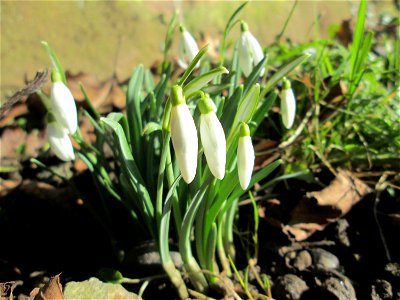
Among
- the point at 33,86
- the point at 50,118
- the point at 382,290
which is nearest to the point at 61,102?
the point at 50,118

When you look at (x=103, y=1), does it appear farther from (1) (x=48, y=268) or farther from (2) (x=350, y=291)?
(2) (x=350, y=291)

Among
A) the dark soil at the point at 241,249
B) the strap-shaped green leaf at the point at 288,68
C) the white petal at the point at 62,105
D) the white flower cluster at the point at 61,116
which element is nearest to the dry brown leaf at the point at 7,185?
the dark soil at the point at 241,249

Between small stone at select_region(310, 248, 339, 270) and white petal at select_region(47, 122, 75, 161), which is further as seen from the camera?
small stone at select_region(310, 248, 339, 270)

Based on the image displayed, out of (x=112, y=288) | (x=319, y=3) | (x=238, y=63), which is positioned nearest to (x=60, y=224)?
(x=112, y=288)

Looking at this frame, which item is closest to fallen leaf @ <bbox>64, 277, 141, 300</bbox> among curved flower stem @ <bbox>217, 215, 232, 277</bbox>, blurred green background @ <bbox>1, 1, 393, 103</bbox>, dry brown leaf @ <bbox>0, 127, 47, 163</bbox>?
curved flower stem @ <bbox>217, 215, 232, 277</bbox>

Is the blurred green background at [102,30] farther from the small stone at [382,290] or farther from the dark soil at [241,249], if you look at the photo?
the small stone at [382,290]

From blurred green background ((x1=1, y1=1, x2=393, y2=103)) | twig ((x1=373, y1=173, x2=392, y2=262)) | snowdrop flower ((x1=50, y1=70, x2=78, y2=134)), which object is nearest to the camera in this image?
snowdrop flower ((x1=50, y1=70, x2=78, y2=134))

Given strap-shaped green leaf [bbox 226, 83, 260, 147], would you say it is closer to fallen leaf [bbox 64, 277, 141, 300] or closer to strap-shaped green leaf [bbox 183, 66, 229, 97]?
strap-shaped green leaf [bbox 183, 66, 229, 97]
